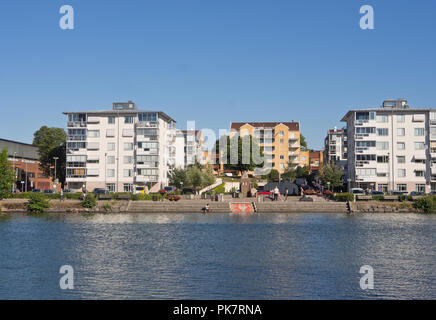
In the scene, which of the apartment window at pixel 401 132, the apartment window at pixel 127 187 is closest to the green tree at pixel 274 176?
the apartment window at pixel 401 132

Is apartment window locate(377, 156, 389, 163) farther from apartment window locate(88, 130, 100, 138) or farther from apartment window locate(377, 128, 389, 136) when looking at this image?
apartment window locate(88, 130, 100, 138)

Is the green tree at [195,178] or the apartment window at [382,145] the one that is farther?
the apartment window at [382,145]

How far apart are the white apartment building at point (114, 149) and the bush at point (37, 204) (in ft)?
88.1

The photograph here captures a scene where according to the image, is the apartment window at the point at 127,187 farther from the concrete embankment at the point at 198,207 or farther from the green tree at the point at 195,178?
the concrete embankment at the point at 198,207

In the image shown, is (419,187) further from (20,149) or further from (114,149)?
(20,149)

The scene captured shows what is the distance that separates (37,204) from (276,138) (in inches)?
3422

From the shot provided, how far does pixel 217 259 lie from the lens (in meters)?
34.5

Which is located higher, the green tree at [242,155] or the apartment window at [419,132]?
the apartment window at [419,132]

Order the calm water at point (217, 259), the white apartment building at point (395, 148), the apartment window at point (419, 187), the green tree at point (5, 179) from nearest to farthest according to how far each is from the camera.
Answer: the calm water at point (217, 259) < the green tree at point (5, 179) < the apartment window at point (419, 187) < the white apartment building at point (395, 148)

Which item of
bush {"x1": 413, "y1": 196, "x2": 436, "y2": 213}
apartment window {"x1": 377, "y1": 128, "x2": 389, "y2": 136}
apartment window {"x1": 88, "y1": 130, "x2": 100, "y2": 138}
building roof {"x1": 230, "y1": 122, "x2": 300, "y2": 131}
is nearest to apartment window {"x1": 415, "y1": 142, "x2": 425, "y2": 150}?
apartment window {"x1": 377, "y1": 128, "x2": 389, "y2": 136}

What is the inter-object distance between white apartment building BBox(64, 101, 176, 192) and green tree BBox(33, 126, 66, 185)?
20.0ft

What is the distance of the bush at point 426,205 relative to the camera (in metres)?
77.7

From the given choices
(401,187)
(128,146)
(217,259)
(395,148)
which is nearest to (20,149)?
(128,146)
